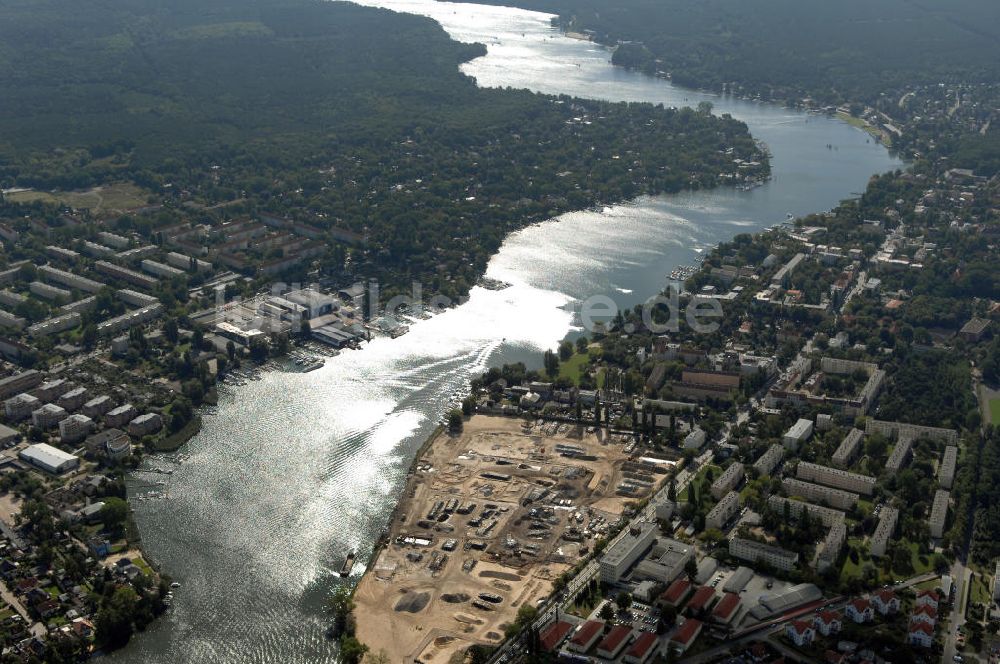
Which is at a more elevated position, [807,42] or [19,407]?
[807,42]

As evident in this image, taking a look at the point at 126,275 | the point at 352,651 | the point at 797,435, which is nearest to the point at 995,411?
the point at 797,435

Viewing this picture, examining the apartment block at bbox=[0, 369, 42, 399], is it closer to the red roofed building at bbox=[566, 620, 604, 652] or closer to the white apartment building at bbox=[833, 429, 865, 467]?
the red roofed building at bbox=[566, 620, 604, 652]

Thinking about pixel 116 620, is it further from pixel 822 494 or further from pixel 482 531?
pixel 822 494

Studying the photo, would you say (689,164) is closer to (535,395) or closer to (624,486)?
(535,395)

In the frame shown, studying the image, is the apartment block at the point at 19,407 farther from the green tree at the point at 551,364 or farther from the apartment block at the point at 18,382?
the green tree at the point at 551,364

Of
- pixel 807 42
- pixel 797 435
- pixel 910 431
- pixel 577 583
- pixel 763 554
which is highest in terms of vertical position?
pixel 807 42

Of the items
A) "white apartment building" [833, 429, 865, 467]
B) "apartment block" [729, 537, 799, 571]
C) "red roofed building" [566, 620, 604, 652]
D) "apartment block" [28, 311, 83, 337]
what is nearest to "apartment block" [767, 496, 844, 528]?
"apartment block" [729, 537, 799, 571]

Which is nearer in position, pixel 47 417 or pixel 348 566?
pixel 348 566

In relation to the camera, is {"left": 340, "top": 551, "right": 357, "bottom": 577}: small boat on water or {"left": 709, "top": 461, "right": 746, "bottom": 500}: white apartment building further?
{"left": 709, "top": 461, "right": 746, "bottom": 500}: white apartment building
